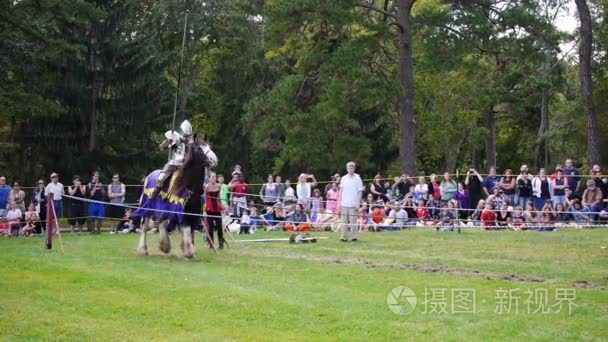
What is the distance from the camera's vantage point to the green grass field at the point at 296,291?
9.27m

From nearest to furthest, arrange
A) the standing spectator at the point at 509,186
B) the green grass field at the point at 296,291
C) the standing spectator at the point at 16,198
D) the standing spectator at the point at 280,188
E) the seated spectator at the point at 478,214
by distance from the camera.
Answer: the green grass field at the point at 296,291, the standing spectator at the point at 509,186, the seated spectator at the point at 478,214, the standing spectator at the point at 16,198, the standing spectator at the point at 280,188

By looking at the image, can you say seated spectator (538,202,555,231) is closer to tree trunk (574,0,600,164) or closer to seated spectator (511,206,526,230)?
seated spectator (511,206,526,230)

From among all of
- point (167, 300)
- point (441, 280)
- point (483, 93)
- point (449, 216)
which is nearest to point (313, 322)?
point (167, 300)

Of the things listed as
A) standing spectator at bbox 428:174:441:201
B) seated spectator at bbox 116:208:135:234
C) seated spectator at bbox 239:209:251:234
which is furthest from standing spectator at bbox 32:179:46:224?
standing spectator at bbox 428:174:441:201

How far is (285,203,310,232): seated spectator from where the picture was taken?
1009 inches

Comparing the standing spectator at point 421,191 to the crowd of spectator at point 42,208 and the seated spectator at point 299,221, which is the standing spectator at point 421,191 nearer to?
the seated spectator at point 299,221

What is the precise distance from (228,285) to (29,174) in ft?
103

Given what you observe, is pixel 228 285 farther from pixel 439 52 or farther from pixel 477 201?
pixel 439 52

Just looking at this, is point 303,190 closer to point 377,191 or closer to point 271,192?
point 271,192

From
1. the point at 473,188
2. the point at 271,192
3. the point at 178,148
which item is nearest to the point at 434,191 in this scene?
the point at 473,188

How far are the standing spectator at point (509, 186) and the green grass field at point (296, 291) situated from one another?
5.05 metres

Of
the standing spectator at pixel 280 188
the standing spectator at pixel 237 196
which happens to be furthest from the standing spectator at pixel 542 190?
the standing spectator at pixel 237 196

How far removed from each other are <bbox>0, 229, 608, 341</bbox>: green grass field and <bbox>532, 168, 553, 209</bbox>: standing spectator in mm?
4707

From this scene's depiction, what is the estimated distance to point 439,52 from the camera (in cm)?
3150
